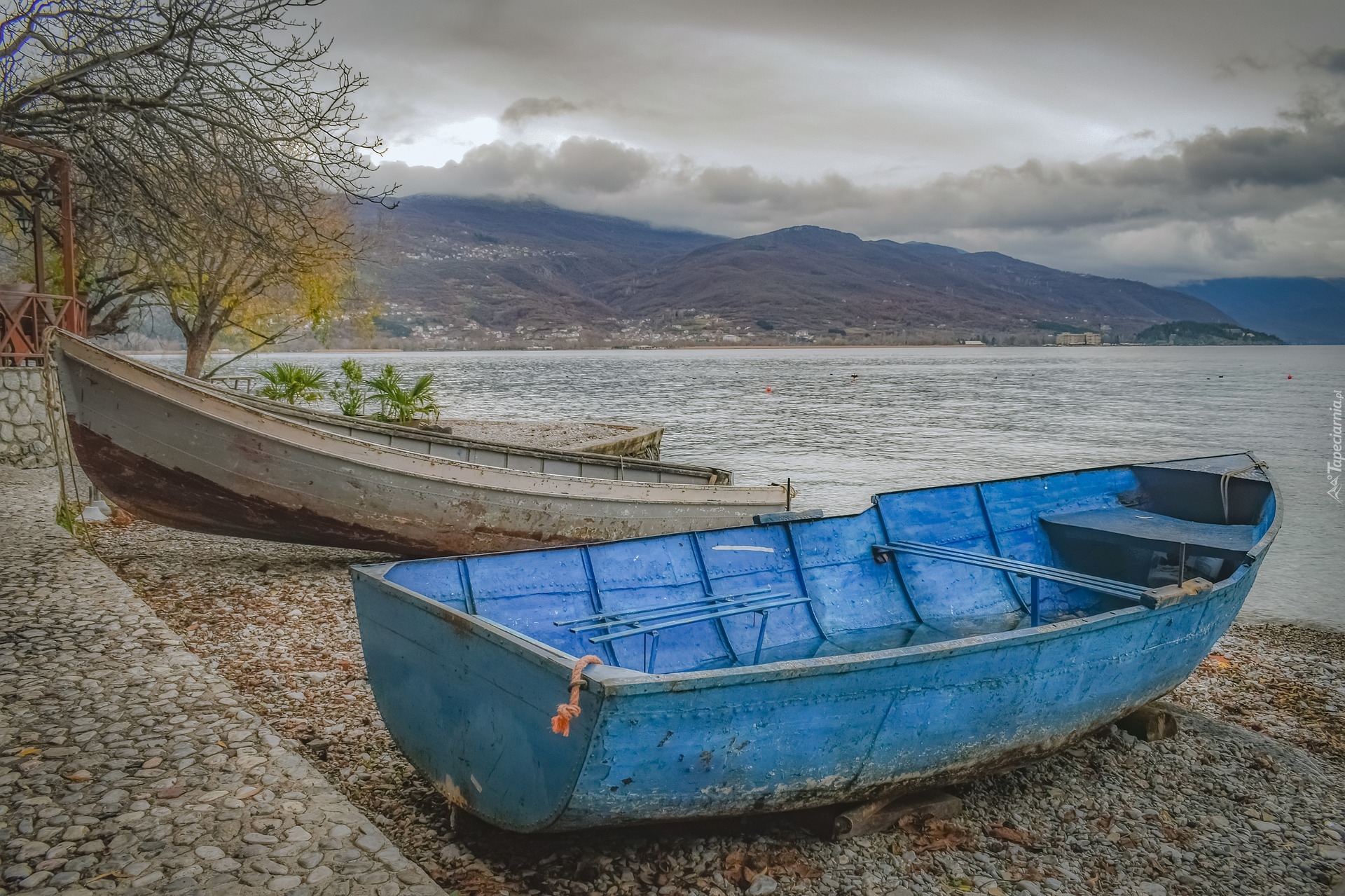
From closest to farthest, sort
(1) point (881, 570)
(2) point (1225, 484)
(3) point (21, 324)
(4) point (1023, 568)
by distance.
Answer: (4) point (1023, 568) < (1) point (881, 570) < (2) point (1225, 484) < (3) point (21, 324)

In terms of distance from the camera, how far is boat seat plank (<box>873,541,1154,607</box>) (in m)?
5.51

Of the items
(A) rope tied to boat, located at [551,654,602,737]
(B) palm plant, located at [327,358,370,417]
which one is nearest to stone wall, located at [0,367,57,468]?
(B) palm plant, located at [327,358,370,417]

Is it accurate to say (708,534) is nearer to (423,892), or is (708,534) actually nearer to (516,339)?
(423,892)

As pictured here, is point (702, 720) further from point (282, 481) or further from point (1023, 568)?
point (282, 481)

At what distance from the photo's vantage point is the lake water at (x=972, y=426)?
19.1 meters

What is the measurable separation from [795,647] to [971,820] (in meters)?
1.60

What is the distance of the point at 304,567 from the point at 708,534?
5738 mm

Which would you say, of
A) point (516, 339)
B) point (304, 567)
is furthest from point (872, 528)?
point (516, 339)

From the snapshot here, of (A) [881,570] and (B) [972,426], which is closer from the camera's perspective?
(A) [881,570]

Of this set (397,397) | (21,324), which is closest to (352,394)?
→ (397,397)

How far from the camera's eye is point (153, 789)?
390 centimetres

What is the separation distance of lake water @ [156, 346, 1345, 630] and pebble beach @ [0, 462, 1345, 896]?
715 cm

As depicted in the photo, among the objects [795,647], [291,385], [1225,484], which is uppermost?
[291,385]

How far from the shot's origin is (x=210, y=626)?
23.6 feet
